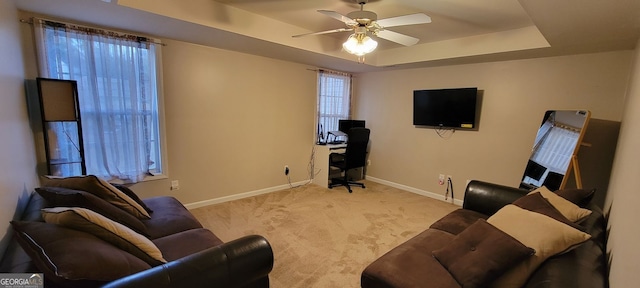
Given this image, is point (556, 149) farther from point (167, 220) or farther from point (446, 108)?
point (167, 220)

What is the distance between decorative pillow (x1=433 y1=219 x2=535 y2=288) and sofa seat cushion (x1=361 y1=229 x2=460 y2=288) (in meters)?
0.06

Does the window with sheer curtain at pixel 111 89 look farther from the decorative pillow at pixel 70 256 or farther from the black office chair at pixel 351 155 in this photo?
the black office chair at pixel 351 155

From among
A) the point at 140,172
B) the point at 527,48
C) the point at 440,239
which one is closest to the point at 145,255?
the point at 440,239

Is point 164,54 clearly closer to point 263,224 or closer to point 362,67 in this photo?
point 263,224

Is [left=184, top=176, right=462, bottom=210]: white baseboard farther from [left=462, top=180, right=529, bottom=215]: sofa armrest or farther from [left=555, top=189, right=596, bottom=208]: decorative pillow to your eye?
[left=555, top=189, right=596, bottom=208]: decorative pillow

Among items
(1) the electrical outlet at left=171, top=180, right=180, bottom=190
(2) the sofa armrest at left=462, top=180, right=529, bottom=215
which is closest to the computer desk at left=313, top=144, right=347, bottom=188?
(1) the electrical outlet at left=171, top=180, right=180, bottom=190

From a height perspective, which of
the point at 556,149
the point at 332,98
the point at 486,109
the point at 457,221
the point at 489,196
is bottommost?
the point at 457,221

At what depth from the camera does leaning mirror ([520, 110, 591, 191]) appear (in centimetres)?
258

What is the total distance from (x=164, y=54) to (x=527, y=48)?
4016 mm

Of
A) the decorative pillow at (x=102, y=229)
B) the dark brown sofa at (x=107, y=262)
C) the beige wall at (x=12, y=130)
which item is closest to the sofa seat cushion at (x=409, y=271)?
the dark brown sofa at (x=107, y=262)

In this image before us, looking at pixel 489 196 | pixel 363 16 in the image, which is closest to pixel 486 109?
pixel 489 196

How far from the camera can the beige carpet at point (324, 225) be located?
224cm

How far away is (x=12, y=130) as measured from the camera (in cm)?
172

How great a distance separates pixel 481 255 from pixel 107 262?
1707mm
